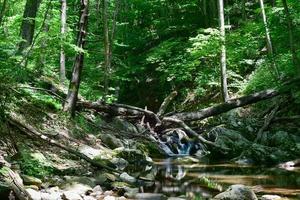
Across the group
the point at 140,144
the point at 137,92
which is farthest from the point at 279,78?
the point at 137,92

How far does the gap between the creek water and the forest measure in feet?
0.08

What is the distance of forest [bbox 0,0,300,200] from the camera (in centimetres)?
708

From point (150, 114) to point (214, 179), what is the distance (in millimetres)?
5843

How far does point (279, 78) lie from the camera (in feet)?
48.5

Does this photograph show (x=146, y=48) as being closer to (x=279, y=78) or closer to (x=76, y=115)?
(x=279, y=78)

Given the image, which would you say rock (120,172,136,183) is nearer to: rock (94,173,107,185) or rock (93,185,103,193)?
rock (94,173,107,185)

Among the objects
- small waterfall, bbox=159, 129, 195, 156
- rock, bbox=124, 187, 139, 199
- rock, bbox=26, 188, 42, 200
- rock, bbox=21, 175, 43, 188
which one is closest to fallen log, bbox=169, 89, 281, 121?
small waterfall, bbox=159, 129, 195, 156

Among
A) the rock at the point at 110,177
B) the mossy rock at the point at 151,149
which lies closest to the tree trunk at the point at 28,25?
the mossy rock at the point at 151,149

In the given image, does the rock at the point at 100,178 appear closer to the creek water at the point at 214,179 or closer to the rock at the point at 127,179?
the rock at the point at 127,179

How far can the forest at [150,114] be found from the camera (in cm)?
708

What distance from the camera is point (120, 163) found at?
1002cm

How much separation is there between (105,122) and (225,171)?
190 inches

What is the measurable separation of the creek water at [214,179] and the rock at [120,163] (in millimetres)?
795

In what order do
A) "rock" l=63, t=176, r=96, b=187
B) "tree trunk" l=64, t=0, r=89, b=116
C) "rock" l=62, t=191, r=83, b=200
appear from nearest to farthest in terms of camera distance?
"rock" l=62, t=191, r=83, b=200 < "rock" l=63, t=176, r=96, b=187 < "tree trunk" l=64, t=0, r=89, b=116
